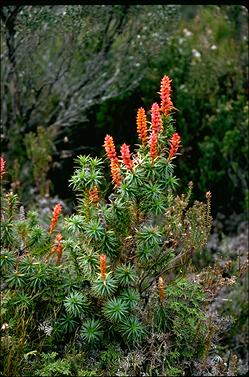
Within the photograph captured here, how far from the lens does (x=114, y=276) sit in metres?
3.40

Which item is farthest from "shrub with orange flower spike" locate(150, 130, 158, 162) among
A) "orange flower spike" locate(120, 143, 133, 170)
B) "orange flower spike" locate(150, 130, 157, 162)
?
"orange flower spike" locate(120, 143, 133, 170)

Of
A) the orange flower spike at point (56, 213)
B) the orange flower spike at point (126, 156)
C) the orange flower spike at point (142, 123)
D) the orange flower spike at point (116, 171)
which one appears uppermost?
the orange flower spike at point (142, 123)

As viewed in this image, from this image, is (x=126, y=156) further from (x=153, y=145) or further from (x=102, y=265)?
(x=102, y=265)

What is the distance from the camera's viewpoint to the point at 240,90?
6641 millimetres

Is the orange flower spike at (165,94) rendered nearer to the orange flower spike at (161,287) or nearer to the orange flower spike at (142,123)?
Result: the orange flower spike at (142,123)

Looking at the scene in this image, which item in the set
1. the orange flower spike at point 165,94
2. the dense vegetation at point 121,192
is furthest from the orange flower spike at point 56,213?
the orange flower spike at point 165,94

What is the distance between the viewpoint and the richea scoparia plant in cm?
335

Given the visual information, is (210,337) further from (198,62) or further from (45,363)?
(198,62)

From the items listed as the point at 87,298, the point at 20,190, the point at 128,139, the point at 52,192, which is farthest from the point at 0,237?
the point at 128,139

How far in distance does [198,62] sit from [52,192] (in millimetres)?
1912

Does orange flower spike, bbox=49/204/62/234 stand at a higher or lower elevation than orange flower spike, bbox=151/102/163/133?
lower

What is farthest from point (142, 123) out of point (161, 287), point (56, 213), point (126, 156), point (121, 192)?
point (161, 287)

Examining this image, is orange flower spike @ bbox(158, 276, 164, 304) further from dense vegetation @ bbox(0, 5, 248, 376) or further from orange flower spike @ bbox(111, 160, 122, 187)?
orange flower spike @ bbox(111, 160, 122, 187)

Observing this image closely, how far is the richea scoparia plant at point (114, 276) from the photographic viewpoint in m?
3.35
